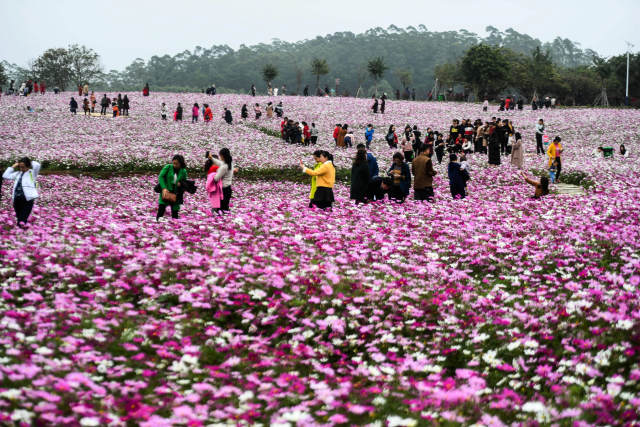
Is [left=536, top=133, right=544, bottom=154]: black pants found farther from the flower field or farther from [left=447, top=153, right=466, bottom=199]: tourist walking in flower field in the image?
the flower field

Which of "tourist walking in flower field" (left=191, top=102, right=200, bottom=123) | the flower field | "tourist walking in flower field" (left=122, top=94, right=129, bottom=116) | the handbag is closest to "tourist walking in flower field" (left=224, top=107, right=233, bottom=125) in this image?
"tourist walking in flower field" (left=191, top=102, right=200, bottom=123)

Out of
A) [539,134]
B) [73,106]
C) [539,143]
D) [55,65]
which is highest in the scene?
[55,65]

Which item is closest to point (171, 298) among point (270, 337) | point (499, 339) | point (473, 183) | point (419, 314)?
point (270, 337)

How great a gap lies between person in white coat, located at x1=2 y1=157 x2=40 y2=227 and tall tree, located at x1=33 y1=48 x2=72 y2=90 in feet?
337

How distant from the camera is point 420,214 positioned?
51.3 feet

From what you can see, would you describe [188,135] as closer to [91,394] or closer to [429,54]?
[91,394]

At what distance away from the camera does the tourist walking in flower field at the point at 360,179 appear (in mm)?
16391

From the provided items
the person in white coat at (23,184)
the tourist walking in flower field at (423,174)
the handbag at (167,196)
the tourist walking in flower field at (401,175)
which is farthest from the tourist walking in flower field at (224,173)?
the tourist walking in flower field at (423,174)

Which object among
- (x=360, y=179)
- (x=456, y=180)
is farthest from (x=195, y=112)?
(x=360, y=179)

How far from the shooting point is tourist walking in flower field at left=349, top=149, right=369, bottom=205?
1639cm

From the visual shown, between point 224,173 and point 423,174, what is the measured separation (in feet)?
20.6

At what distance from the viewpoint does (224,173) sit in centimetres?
1433

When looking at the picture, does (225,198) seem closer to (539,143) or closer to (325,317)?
(325,317)

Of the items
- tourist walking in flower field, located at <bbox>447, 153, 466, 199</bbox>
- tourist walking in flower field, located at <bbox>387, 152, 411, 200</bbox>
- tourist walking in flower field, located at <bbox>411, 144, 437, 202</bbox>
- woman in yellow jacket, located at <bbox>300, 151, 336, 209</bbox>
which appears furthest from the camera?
tourist walking in flower field, located at <bbox>447, 153, 466, 199</bbox>
